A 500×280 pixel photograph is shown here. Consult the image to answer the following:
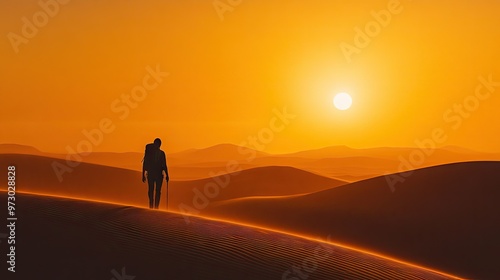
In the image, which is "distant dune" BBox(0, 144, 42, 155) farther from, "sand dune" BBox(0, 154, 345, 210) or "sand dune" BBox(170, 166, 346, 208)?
"sand dune" BBox(170, 166, 346, 208)

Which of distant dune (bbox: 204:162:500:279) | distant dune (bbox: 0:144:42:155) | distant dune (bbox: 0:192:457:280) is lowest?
distant dune (bbox: 0:192:457:280)

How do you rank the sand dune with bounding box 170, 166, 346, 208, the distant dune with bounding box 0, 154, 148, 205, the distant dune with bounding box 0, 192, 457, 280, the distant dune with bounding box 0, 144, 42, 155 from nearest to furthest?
the distant dune with bounding box 0, 192, 457, 280
the distant dune with bounding box 0, 154, 148, 205
the sand dune with bounding box 170, 166, 346, 208
the distant dune with bounding box 0, 144, 42, 155

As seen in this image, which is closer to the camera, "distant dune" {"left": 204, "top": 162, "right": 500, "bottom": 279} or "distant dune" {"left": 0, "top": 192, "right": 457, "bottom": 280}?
"distant dune" {"left": 0, "top": 192, "right": 457, "bottom": 280}

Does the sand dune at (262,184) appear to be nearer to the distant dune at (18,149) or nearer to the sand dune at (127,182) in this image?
the sand dune at (127,182)

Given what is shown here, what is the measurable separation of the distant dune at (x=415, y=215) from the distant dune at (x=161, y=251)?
685 cm

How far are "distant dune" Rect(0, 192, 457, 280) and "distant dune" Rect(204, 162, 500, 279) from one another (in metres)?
6.85

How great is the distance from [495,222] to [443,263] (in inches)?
139

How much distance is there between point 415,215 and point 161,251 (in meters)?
13.8

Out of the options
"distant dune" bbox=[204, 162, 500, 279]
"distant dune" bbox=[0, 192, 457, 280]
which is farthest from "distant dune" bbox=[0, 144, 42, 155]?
"distant dune" bbox=[0, 192, 457, 280]

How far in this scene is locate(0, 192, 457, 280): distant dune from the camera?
8945 mm

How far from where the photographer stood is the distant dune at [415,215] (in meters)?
18.1

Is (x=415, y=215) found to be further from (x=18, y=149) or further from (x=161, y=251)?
(x=18, y=149)

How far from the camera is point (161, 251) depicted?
9.89m

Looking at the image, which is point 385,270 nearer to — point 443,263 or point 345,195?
point 443,263
